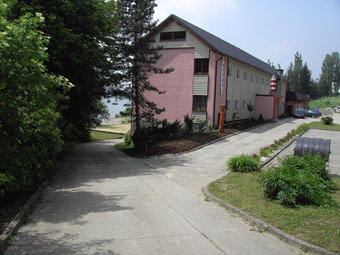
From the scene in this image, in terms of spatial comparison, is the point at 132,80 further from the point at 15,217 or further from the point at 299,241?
the point at 299,241

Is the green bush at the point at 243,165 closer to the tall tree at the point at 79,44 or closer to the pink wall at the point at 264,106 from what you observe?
the tall tree at the point at 79,44

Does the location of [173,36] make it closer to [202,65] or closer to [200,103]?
[202,65]

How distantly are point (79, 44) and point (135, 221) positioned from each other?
1067cm

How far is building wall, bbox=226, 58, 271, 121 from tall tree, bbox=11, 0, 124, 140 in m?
15.0

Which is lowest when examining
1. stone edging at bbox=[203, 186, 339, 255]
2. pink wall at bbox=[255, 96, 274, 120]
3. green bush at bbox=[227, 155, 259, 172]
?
stone edging at bbox=[203, 186, 339, 255]

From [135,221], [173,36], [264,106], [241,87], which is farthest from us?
[264,106]

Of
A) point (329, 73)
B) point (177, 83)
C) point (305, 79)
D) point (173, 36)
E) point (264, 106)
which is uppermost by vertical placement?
point (329, 73)

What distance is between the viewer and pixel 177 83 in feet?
91.2

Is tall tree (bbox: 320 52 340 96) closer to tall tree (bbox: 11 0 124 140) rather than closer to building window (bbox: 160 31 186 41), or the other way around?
building window (bbox: 160 31 186 41)

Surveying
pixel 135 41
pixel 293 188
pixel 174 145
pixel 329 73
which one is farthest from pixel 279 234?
pixel 329 73

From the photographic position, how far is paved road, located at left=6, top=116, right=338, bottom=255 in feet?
18.7

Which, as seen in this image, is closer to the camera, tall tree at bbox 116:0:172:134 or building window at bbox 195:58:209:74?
tall tree at bbox 116:0:172:134

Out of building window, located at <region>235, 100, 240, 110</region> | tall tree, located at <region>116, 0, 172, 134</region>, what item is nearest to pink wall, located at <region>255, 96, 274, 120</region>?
building window, located at <region>235, 100, 240, 110</region>

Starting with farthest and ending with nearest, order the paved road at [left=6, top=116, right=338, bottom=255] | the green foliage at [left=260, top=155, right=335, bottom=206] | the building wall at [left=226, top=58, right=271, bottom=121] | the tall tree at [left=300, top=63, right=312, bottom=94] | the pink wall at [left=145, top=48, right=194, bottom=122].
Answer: the tall tree at [left=300, top=63, right=312, bottom=94] < the building wall at [left=226, top=58, right=271, bottom=121] < the pink wall at [left=145, top=48, right=194, bottom=122] < the green foliage at [left=260, top=155, right=335, bottom=206] < the paved road at [left=6, top=116, right=338, bottom=255]
